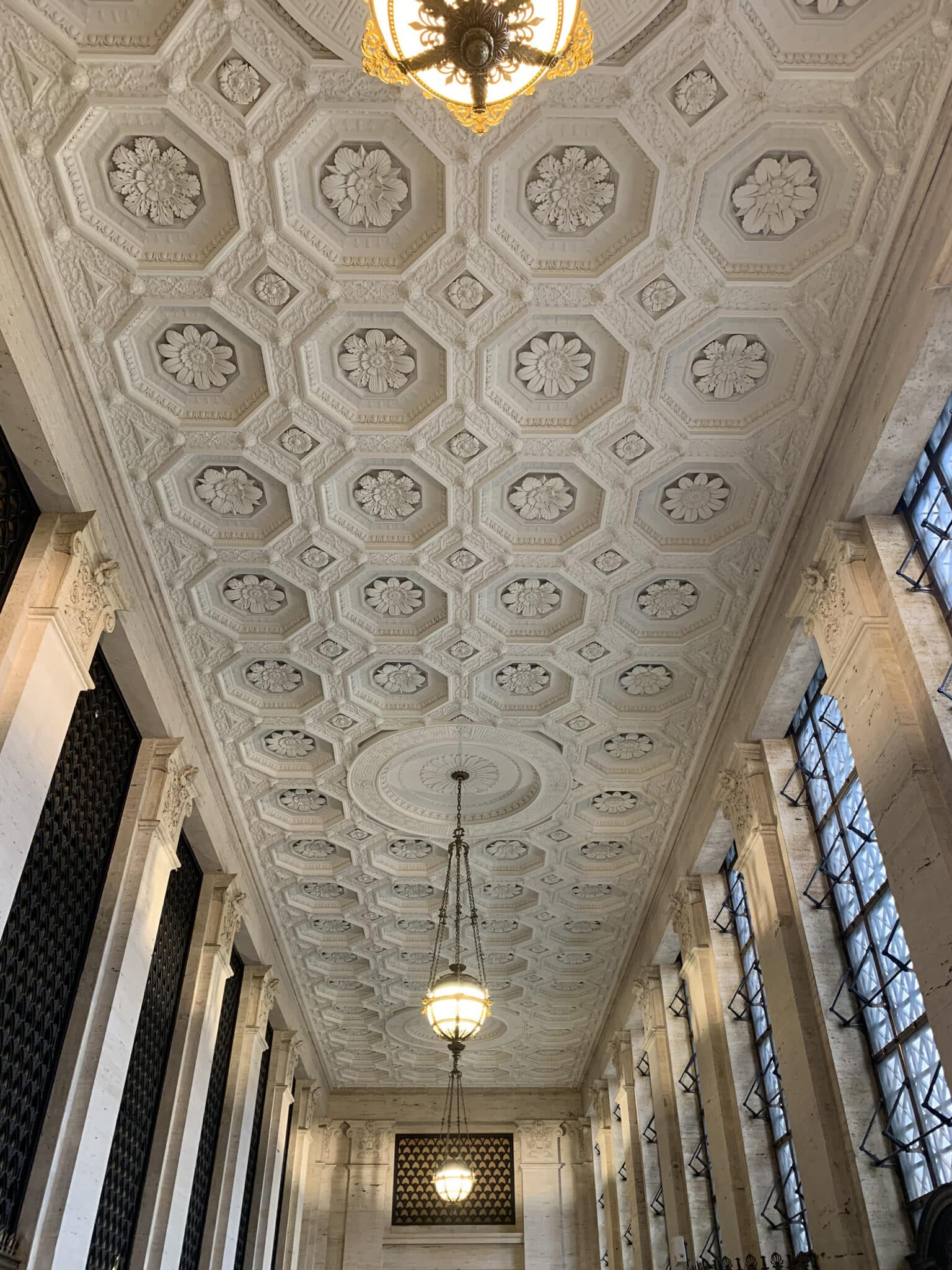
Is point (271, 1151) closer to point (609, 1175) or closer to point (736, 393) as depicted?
point (609, 1175)

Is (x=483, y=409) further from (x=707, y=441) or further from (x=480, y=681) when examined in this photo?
(x=480, y=681)

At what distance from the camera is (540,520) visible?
769 centimetres

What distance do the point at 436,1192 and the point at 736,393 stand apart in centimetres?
1620

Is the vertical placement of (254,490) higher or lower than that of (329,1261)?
higher

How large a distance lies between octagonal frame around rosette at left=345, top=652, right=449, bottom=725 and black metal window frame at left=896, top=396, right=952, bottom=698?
4.23 metres

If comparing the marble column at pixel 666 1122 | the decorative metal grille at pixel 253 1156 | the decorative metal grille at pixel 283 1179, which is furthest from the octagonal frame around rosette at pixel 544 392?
the decorative metal grille at pixel 283 1179

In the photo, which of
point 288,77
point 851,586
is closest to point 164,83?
point 288,77

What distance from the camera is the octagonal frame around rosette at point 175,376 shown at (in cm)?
621

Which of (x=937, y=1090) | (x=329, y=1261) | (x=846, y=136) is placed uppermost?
(x=846, y=136)

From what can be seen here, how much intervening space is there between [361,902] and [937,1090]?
→ 7903mm

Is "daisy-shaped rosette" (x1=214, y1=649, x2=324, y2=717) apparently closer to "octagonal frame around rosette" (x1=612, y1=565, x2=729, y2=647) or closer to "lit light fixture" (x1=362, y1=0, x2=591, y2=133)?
"octagonal frame around rosette" (x1=612, y1=565, x2=729, y2=647)

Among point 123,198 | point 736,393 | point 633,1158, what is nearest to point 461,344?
point 736,393

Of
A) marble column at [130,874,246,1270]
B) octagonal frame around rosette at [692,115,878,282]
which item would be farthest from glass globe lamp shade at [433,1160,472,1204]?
octagonal frame around rosette at [692,115,878,282]

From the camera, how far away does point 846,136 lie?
17.2ft
